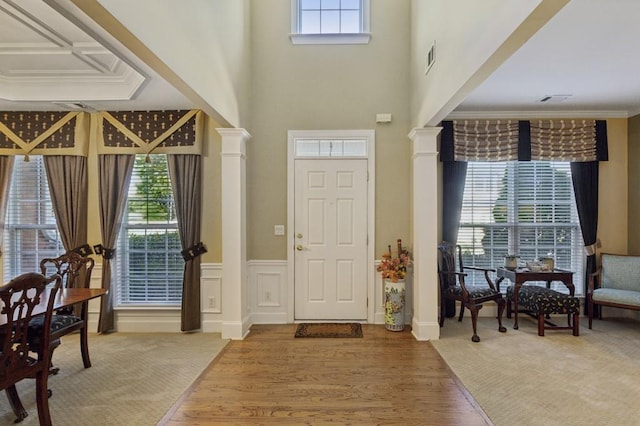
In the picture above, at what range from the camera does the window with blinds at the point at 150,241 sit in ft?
14.2

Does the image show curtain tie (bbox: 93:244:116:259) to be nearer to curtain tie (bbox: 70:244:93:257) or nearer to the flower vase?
curtain tie (bbox: 70:244:93:257)

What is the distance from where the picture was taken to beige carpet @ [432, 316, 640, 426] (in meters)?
2.48

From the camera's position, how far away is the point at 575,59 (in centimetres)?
315

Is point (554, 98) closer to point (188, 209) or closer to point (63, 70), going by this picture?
point (188, 209)

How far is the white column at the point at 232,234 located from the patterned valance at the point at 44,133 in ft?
5.56

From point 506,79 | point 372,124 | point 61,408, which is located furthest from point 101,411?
point 506,79

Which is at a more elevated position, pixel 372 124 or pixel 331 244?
pixel 372 124

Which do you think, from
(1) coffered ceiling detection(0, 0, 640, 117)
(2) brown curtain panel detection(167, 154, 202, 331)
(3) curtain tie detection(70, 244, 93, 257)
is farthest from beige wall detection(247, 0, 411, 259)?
(3) curtain tie detection(70, 244, 93, 257)

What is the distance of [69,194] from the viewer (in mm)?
4188

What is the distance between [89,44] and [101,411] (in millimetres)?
2748

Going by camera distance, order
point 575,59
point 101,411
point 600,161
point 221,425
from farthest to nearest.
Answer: point 600,161, point 575,59, point 101,411, point 221,425

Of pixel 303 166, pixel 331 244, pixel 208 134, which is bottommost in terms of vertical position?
pixel 331 244

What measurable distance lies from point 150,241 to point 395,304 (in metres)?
2.97

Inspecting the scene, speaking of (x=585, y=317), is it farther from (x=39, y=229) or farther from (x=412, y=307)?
(x=39, y=229)
